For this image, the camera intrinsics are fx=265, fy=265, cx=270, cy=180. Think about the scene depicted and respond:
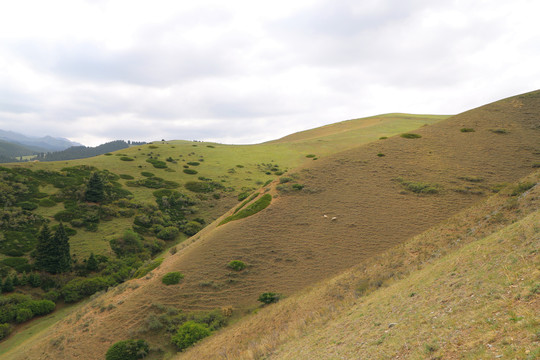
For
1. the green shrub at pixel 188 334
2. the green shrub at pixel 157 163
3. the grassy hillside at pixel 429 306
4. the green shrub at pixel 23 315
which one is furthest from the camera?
the green shrub at pixel 157 163

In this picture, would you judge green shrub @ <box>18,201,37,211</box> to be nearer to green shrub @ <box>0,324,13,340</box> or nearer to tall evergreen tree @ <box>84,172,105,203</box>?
tall evergreen tree @ <box>84,172,105,203</box>

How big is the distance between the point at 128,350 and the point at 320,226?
15.1m

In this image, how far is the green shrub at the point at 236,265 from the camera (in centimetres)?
1850

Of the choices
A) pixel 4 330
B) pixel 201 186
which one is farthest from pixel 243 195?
pixel 4 330

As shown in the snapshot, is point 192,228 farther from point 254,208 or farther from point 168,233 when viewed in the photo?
point 254,208

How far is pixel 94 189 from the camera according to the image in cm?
4081

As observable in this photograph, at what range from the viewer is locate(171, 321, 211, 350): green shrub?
13.7 m

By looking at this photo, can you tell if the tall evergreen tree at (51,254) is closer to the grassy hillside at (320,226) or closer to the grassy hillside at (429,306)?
the grassy hillside at (320,226)

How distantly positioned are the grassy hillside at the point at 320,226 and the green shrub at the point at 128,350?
27.2 inches

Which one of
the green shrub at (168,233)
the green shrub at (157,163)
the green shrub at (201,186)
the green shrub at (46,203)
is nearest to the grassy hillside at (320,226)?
the green shrub at (168,233)

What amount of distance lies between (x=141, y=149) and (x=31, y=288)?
53839 millimetres

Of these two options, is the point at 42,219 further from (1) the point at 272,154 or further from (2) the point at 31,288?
(1) the point at 272,154

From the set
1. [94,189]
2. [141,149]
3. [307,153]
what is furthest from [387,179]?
[141,149]

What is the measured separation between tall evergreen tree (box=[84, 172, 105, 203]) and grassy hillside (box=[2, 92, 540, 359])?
2426cm
